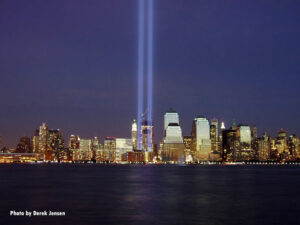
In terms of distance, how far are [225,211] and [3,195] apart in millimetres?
40860

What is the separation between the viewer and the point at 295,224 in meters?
50.9

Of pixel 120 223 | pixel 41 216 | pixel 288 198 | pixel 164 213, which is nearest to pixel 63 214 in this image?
pixel 41 216

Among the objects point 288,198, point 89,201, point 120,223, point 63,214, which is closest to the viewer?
Answer: point 120,223

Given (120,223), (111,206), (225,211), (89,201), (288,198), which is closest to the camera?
(120,223)

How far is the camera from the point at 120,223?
50.8 meters

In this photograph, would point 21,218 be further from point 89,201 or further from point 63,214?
point 89,201

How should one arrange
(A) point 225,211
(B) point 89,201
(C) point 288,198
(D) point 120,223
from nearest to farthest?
(D) point 120,223 < (A) point 225,211 < (B) point 89,201 < (C) point 288,198

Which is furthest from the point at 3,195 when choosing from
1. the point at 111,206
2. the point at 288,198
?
the point at 288,198

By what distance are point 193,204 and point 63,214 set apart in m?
21.5

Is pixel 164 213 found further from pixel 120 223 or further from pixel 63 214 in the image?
pixel 63 214

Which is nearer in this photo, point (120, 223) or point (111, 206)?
point (120, 223)

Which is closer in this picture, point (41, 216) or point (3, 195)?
point (41, 216)

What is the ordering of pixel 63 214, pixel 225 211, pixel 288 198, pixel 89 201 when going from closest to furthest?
pixel 63 214 → pixel 225 211 → pixel 89 201 → pixel 288 198

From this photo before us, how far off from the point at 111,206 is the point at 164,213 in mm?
9477
